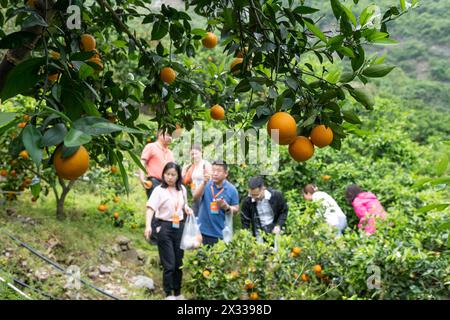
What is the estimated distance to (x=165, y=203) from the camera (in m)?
3.42

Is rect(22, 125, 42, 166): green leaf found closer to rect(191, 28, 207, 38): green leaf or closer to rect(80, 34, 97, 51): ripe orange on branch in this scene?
rect(80, 34, 97, 51): ripe orange on branch

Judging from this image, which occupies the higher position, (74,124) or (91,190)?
(91,190)

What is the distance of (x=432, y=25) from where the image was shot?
66.2ft

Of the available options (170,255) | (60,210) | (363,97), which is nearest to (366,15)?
(363,97)

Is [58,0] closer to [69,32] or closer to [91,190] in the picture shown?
[69,32]

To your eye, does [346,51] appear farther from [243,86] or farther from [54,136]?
[54,136]

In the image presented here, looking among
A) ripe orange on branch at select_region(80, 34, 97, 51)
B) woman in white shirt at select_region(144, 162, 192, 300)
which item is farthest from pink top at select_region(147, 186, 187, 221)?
ripe orange on branch at select_region(80, 34, 97, 51)

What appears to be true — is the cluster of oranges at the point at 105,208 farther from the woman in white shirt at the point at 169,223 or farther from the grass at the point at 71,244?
the woman in white shirt at the point at 169,223

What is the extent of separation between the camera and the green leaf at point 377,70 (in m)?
1.08

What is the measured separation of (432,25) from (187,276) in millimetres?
19790

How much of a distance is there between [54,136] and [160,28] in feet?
3.15

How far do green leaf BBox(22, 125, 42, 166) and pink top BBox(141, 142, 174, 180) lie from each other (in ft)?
10.8

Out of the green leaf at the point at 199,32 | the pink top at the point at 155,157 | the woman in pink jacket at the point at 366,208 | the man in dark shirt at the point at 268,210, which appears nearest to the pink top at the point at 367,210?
the woman in pink jacket at the point at 366,208
